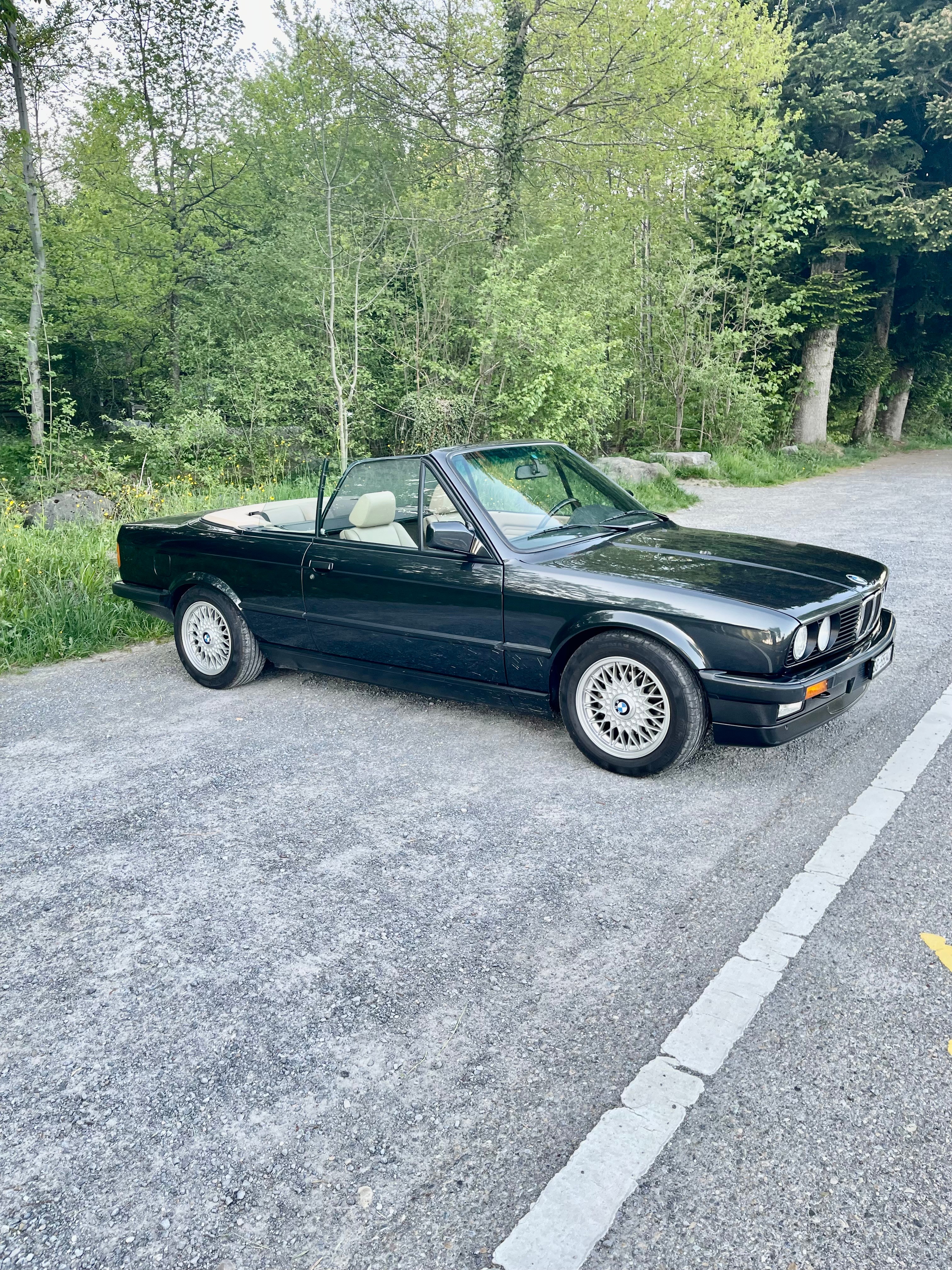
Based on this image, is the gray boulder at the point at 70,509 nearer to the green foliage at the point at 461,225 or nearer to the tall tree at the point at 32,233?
the green foliage at the point at 461,225

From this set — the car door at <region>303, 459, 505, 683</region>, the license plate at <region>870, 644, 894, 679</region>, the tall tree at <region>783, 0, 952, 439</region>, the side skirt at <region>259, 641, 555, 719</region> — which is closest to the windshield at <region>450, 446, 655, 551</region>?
the car door at <region>303, 459, 505, 683</region>

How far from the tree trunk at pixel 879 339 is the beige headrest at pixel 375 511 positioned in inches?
826

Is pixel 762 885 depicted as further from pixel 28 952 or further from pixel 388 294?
pixel 388 294

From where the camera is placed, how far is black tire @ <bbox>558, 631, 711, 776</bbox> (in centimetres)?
399

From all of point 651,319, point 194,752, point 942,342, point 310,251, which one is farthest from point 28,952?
point 942,342

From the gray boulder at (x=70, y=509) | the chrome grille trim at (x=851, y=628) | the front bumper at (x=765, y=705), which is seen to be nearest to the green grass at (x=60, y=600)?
the gray boulder at (x=70, y=509)

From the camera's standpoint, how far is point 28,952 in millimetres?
2928

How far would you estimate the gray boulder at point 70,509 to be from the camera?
957cm

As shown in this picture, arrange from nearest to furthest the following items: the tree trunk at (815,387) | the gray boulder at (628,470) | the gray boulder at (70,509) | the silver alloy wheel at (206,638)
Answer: the silver alloy wheel at (206,638), the gray boulder at (70,509), the gray boulder at (628,470), the tree trunk at (815,387)

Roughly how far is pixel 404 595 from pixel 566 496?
109 cm

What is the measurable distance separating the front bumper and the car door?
109 cm

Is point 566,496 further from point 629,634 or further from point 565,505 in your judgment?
point 629,634

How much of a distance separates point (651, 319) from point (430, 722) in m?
15.8

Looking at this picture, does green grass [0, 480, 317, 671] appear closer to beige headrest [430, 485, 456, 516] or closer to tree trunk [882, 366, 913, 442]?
beige headrest [430, 485, 456, 516]
